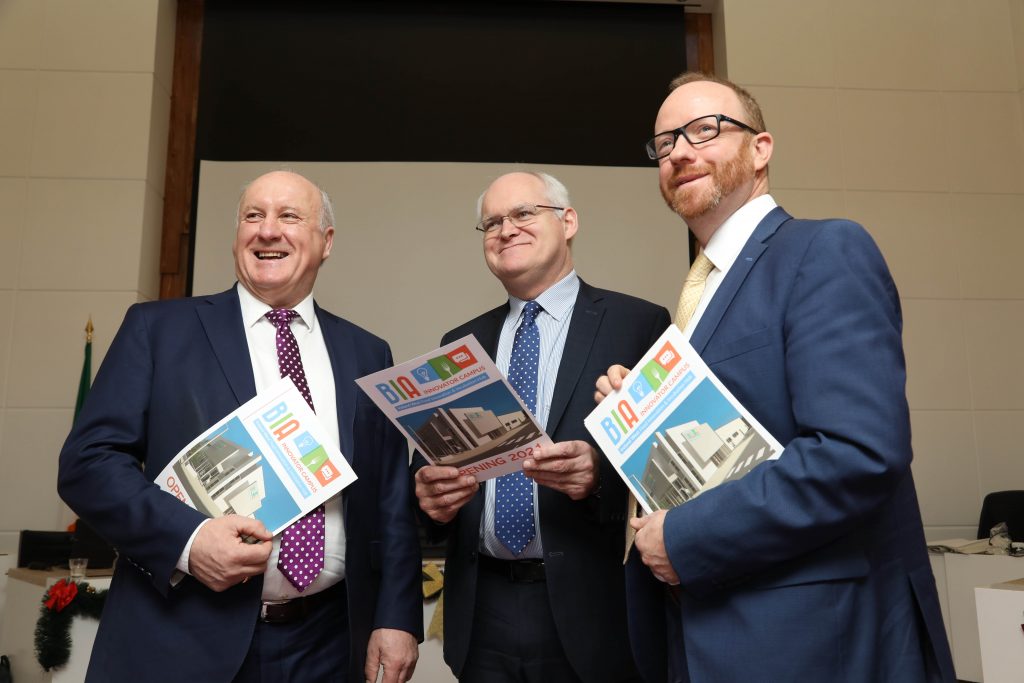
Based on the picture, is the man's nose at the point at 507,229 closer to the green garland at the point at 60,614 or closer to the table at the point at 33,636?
the table at the point at 33,636

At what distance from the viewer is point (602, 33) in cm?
461

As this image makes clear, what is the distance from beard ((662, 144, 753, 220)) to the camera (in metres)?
1.52

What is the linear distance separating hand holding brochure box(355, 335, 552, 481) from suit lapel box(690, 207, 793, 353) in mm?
357

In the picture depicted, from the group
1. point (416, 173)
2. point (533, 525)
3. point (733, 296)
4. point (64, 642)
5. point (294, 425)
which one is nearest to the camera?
point (733, 296)

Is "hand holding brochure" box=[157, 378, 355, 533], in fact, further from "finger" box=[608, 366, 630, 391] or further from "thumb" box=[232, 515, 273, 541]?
"finger" box=[608, 366, 630, 391]

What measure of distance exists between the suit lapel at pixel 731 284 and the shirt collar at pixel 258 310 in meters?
0.98

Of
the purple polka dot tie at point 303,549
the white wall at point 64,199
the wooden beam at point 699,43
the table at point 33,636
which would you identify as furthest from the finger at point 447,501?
the wooden beam at point 699,43

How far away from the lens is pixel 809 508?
115cm

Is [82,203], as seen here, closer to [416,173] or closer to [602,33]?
[416,173]

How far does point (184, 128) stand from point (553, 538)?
369cm

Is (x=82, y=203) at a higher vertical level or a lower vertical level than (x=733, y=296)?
higher

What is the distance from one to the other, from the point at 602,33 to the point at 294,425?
3.73 metres

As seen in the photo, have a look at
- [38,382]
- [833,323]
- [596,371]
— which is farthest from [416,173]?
[833,323]

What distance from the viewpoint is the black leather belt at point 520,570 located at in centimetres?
180
